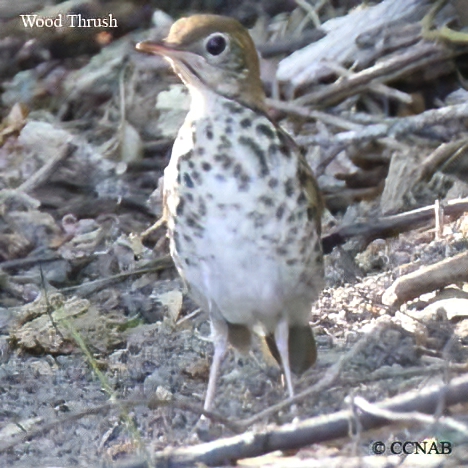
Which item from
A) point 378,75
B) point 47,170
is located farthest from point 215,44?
point 47,170

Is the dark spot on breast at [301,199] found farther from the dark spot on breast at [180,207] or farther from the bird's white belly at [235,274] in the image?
the dark spot on breast at [180,207]

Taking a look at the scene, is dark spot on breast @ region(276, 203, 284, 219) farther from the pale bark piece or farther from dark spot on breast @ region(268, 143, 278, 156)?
the pale bark piece

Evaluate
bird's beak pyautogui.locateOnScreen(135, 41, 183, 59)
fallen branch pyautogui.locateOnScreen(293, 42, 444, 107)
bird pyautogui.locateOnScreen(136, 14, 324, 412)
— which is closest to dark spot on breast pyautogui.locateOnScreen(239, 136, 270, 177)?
bird pyautogui.locateOnScreen(136, 14, 324, 412)

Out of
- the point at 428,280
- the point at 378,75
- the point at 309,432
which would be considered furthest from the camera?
the point at 378,75

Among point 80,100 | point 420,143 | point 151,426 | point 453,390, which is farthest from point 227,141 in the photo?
point 80,100

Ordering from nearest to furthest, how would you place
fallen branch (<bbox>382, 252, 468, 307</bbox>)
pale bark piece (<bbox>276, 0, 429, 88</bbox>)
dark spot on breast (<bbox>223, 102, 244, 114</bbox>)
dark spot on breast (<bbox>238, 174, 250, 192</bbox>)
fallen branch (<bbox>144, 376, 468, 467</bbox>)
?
fallen branch (<bbox>144, 376, 468, 467</bbox>) → dark spot on breast (<bbox>238, 174, 250, 192</bbox>) → dark spot on breast (<bbox>223, 102, 244, 114</bbox>) → fallen branch (<bbox>382, 252, 468, 307</bbox>) → pale bark piece (<bbox>276, 0, 429, 88</bbox>)

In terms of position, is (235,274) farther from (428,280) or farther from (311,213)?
(428,280)
